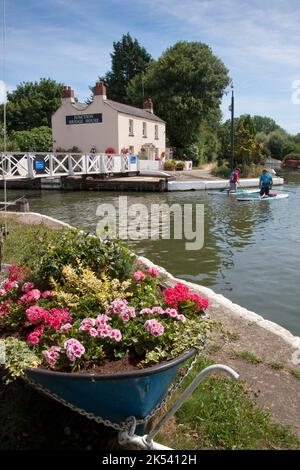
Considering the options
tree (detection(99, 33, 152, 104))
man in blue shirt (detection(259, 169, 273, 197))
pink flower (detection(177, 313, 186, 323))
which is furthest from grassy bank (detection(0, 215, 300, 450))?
tree (detection(99, 33, 152, 104))

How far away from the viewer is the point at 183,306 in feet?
13.1

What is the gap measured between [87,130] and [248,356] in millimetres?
36265

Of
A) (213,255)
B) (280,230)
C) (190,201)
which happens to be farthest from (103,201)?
(213,255)

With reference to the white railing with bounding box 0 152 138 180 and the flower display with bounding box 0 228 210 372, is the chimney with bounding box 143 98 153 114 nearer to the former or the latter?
the white railing with bounding box 0 152 138 180

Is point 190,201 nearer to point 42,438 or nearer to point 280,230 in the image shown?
point 280,230

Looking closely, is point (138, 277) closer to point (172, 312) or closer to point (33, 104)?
point (172, 312)

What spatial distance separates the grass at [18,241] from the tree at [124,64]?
56.1m

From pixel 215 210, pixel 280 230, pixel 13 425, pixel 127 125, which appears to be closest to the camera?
pixel 13 425

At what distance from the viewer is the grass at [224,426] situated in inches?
140

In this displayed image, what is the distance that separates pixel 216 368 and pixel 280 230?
1347cm

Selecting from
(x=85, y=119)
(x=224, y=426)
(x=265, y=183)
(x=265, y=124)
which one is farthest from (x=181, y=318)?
(x=265, y=124)

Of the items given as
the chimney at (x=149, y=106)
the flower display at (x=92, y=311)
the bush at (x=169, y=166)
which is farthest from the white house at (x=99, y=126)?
the flower display at (x=92, y=311)

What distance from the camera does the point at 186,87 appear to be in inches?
1877

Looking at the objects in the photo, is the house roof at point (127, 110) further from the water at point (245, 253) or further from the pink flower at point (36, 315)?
the pink flower at point (36, 315)
